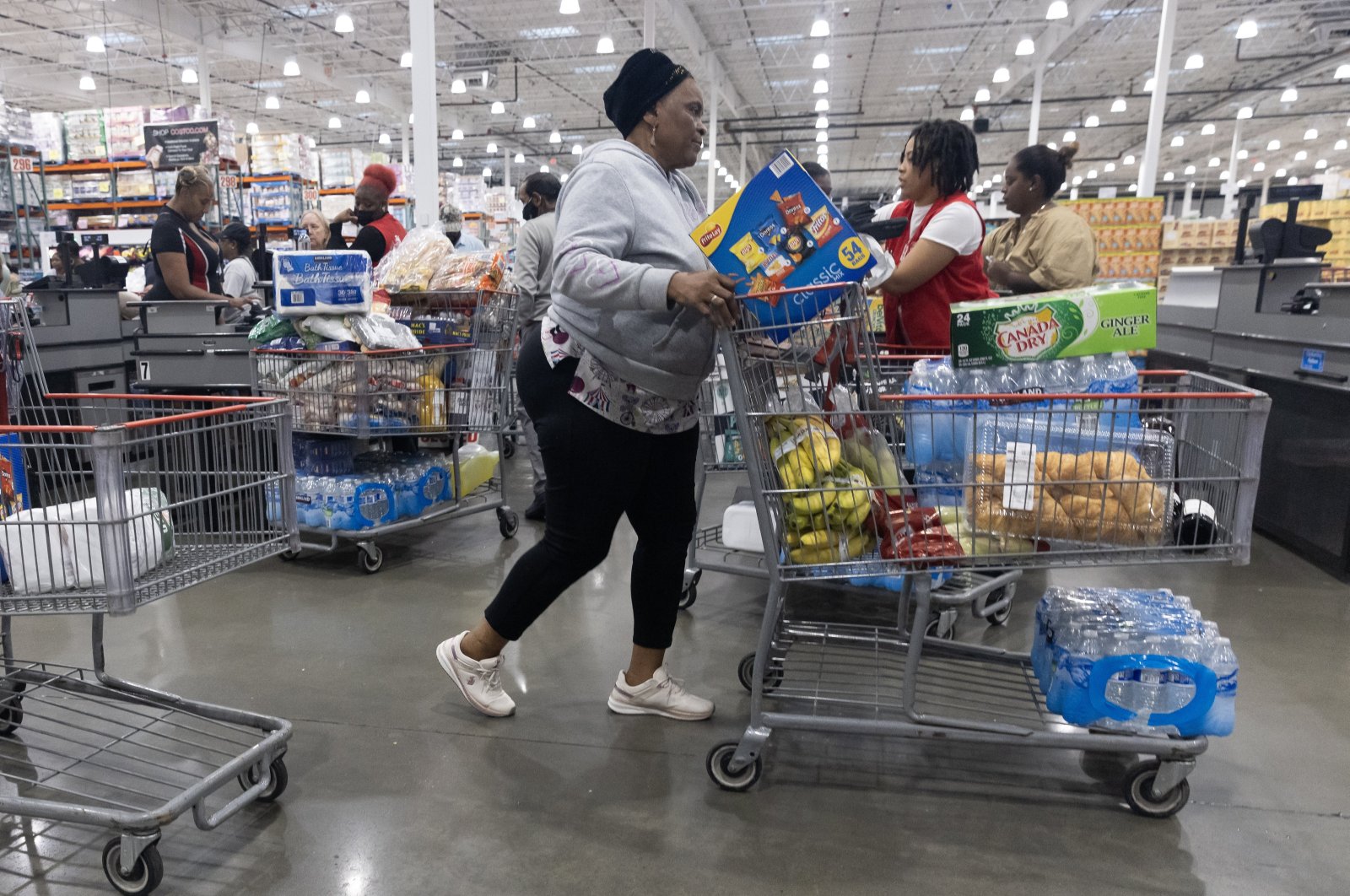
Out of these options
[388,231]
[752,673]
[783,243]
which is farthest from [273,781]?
[388,231]

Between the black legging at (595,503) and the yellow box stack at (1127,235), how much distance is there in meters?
7.72

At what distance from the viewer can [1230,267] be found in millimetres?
5328

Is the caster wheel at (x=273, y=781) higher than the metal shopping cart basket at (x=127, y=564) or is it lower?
lower

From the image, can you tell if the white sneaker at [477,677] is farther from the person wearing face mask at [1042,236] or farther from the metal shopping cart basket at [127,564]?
the person wearing face mask at [1042,236]

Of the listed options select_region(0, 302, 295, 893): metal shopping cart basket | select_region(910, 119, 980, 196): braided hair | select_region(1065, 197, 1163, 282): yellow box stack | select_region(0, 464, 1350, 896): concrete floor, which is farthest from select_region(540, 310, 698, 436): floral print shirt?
select_region(1065, 197, 1163, 282): yellow box stack

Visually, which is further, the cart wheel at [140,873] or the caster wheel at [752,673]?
the caster wheel at [752,673]

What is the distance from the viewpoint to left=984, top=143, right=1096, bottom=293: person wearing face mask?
131 inches

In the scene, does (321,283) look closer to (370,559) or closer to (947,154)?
(370,559)

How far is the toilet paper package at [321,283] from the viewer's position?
360 cm

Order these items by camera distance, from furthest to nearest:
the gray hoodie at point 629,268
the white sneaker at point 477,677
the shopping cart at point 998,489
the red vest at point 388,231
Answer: the red vest at point 388,231, the white sneaker at point 477,677, the shopping cart at point 998,489, the gray hoodie at point 629,268

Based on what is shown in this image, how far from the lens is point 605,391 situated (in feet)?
7.01

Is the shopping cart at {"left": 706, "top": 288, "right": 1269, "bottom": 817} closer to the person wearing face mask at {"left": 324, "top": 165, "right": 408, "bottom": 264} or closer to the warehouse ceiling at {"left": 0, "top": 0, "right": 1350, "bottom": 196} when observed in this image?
the person wearing face mask at {"left": 324, "top": 165, "right": 408, "bottom": 264}

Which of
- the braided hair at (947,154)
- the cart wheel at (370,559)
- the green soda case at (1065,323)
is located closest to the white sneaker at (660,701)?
the green soda case at (1065,323)

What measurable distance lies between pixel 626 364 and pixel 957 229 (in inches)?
53.7
